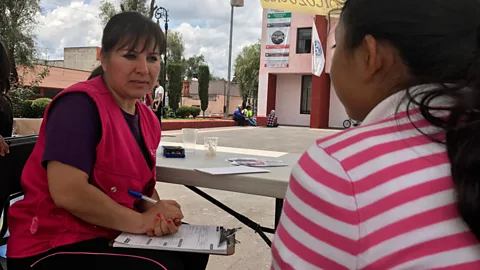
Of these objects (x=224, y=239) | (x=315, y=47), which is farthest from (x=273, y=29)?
(x=224, y=239)

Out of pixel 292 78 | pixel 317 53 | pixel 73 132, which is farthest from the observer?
pixel 292 78

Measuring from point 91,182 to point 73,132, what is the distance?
0.60 feet

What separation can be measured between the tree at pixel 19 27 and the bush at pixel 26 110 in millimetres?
1745

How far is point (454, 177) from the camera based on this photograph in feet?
1.91

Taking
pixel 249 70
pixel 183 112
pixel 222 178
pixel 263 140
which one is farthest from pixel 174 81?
pixel 222 178

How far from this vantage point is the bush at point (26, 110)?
9909 millimetres

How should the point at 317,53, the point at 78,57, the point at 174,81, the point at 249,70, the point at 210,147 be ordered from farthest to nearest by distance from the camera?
the point at 78,57, the point at 249,70, the point at 174,81, the point at 317,53, the point at 210,147

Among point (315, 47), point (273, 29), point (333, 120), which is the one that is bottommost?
point (333, 120)

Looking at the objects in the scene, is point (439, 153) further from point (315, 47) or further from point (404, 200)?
point (315, 47)

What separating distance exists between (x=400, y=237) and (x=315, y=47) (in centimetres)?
1645

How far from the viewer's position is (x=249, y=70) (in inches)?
1241

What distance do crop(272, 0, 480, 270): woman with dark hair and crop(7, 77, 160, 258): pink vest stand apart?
775 millimetres

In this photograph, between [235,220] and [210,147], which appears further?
[235,220]

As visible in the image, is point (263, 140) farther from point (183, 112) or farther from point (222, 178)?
point (222, 178)
